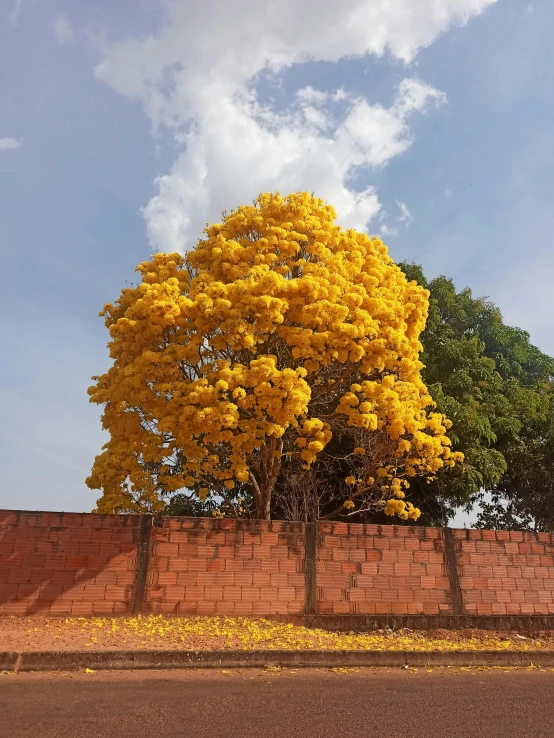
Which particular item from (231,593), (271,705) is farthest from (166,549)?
(271,705)

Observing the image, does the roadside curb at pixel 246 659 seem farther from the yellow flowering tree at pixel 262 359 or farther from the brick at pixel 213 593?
the yellow flowering tree at pixel 262 359

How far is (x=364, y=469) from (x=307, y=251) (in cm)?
489

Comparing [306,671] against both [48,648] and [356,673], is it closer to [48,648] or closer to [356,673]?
[356,673]

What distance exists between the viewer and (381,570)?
9.28m

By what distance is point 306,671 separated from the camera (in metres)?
6.71

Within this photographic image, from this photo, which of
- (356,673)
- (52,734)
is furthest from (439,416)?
(52,734)

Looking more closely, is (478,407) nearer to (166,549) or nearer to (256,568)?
(256,568)

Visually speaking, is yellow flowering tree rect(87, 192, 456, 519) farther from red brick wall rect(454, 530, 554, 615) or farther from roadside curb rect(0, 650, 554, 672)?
roadside curb rect(0, 650, 554, 672)

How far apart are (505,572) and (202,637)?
224 inches

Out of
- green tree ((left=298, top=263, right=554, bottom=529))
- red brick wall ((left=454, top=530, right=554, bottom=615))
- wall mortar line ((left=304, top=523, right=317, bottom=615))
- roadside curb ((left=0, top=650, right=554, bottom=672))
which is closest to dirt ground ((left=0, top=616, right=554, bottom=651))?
roadside curb ((left=0, top=650, right=554, bottom=672))

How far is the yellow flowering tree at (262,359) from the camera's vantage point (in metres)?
9.85

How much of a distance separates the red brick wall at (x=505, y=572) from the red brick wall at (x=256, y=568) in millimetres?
18

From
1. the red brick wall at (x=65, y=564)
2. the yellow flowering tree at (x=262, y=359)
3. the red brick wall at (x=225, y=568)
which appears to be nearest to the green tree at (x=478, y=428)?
the yellow flowering tree at (x=262, y=359)

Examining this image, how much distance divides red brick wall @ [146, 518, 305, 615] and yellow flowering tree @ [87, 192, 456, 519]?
5.66 ft
